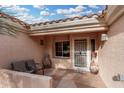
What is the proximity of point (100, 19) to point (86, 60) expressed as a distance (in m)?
3.47

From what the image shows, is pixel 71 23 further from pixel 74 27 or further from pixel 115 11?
pixel 115 11

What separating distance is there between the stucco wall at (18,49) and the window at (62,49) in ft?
3.93

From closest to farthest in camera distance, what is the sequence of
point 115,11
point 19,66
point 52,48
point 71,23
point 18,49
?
1. point 115,11
2. point 71,23
3. point 19,66
4. point 18,49
5. point 52,48

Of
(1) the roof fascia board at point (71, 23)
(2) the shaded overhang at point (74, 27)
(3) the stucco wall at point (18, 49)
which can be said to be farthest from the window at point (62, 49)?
(1) the roof fascia board at point (71, 23)

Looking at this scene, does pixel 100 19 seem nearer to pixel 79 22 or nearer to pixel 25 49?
pixel 79 22

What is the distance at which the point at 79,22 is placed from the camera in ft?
22.8

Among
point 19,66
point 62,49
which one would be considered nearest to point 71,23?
point 62,49

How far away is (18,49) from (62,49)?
3389 mm

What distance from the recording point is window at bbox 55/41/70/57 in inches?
390

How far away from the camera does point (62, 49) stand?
33.2 feet

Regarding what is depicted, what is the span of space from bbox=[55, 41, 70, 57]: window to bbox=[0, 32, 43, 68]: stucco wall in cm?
120

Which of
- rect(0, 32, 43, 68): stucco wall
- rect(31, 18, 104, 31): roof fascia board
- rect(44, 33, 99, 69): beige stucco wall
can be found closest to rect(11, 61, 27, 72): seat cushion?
rect(0, 32, 43, 68): stucco wall

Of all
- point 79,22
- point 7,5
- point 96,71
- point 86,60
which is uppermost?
point 79,22
